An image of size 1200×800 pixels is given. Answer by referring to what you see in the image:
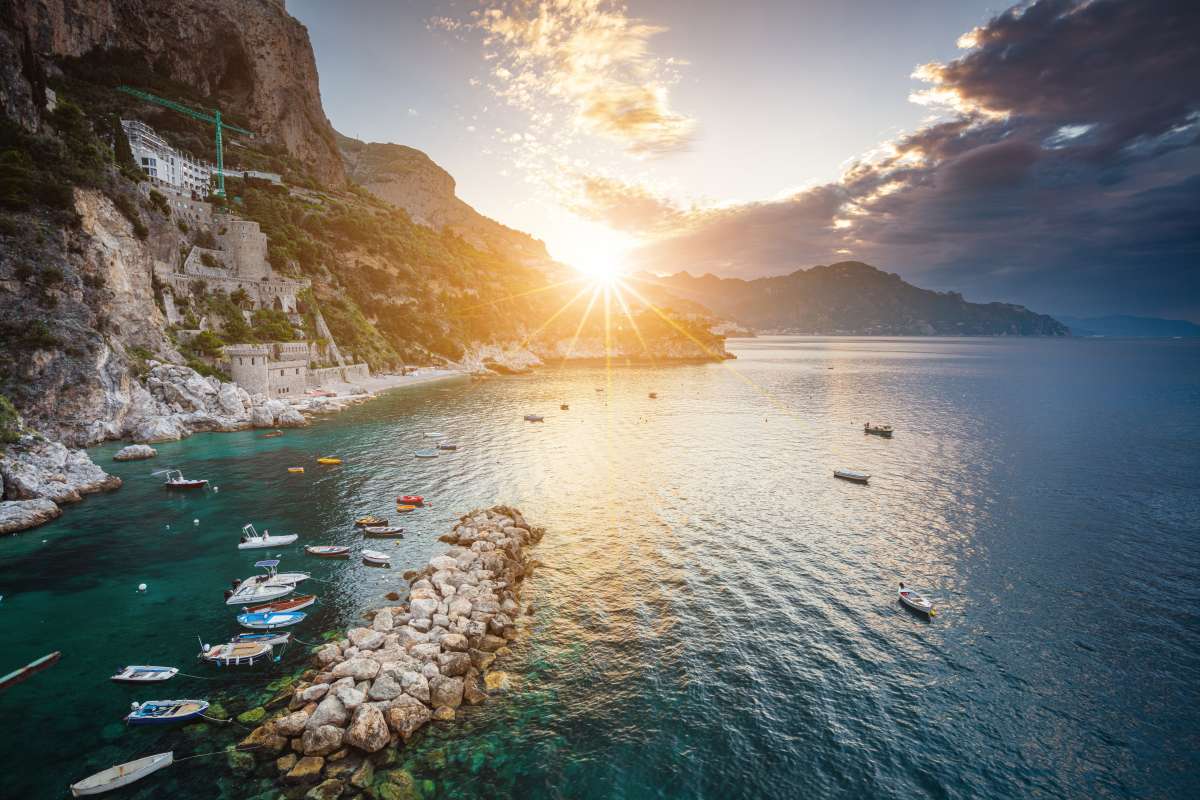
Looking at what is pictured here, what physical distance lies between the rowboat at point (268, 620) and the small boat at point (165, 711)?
5.23 meters

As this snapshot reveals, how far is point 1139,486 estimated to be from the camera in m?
47.2

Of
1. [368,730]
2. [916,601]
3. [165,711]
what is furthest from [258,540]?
[916,601]

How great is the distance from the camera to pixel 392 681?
63.4 feet

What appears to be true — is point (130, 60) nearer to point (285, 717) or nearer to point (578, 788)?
point (285, 717)

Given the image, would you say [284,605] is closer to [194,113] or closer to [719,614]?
[719,614]

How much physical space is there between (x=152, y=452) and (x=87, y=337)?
1343 cm

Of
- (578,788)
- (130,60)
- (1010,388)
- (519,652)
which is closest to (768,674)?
(578,788)

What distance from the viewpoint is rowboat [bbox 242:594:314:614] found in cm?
2603

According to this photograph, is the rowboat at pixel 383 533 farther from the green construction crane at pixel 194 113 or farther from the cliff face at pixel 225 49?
the cliff face at pixel 225 49

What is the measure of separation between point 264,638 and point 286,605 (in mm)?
3183

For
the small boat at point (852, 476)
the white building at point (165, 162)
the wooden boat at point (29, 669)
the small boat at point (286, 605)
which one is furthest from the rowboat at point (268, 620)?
the white building at point (165, 162)

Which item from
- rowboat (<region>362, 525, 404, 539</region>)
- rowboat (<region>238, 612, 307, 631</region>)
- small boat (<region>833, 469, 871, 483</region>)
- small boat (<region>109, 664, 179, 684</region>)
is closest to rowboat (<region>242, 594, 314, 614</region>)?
rowboat (<region>238, 612, 307, 631</region>)

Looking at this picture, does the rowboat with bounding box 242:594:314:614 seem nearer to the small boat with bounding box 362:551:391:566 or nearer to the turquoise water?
the turquoise water

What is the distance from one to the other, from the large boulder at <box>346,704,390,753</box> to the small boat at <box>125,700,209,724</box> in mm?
6624
